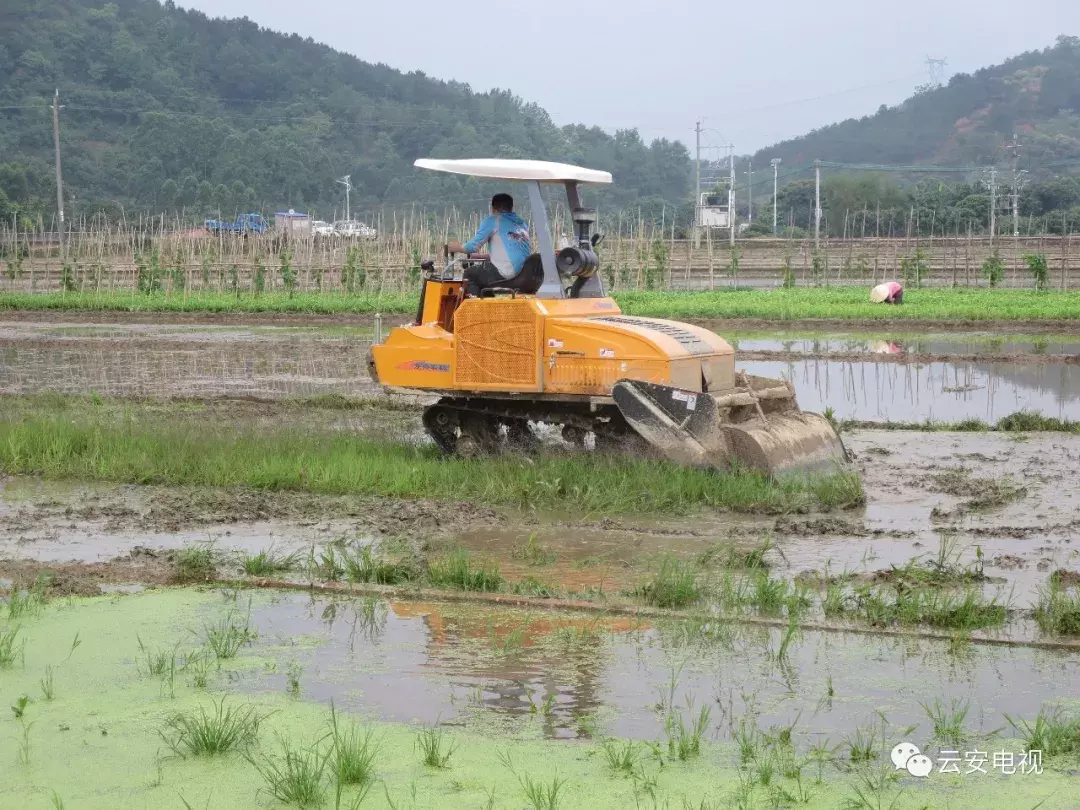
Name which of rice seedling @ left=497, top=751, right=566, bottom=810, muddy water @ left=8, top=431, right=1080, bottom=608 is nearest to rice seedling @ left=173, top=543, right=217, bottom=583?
muddy water @ left=8, top=431, right=1080, bottom=608

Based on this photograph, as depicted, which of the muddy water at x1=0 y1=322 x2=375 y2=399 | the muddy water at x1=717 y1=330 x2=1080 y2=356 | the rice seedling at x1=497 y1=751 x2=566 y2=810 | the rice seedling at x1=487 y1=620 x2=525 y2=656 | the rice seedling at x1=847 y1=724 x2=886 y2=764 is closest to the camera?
the rice seedling at x1=497 y1=751 x2=566 y2=810

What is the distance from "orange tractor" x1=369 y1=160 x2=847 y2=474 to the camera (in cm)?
1073

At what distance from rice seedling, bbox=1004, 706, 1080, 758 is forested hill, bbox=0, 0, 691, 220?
69.9 m

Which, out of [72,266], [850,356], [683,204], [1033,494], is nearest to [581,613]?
[1033,494]

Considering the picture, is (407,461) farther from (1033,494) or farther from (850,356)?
(850,356)

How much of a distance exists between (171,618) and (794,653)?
10.8 feet

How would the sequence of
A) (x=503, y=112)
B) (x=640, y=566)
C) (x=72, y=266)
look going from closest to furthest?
1. (x=640, y=566)
2. (x=72, y=266)
3. (x=503, y=112)

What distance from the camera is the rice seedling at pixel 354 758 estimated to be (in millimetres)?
5027

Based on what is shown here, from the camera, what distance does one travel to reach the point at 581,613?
7.40m

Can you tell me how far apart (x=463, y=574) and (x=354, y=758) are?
2.92 m

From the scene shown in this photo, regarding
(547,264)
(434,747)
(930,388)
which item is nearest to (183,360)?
(930,388)

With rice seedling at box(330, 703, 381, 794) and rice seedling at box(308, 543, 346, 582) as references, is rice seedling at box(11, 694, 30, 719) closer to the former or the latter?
rice seedling at box(330, 703, 381, 794)

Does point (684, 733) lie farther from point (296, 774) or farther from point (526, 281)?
point (526, 281)

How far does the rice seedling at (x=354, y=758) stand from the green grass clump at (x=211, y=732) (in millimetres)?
357
